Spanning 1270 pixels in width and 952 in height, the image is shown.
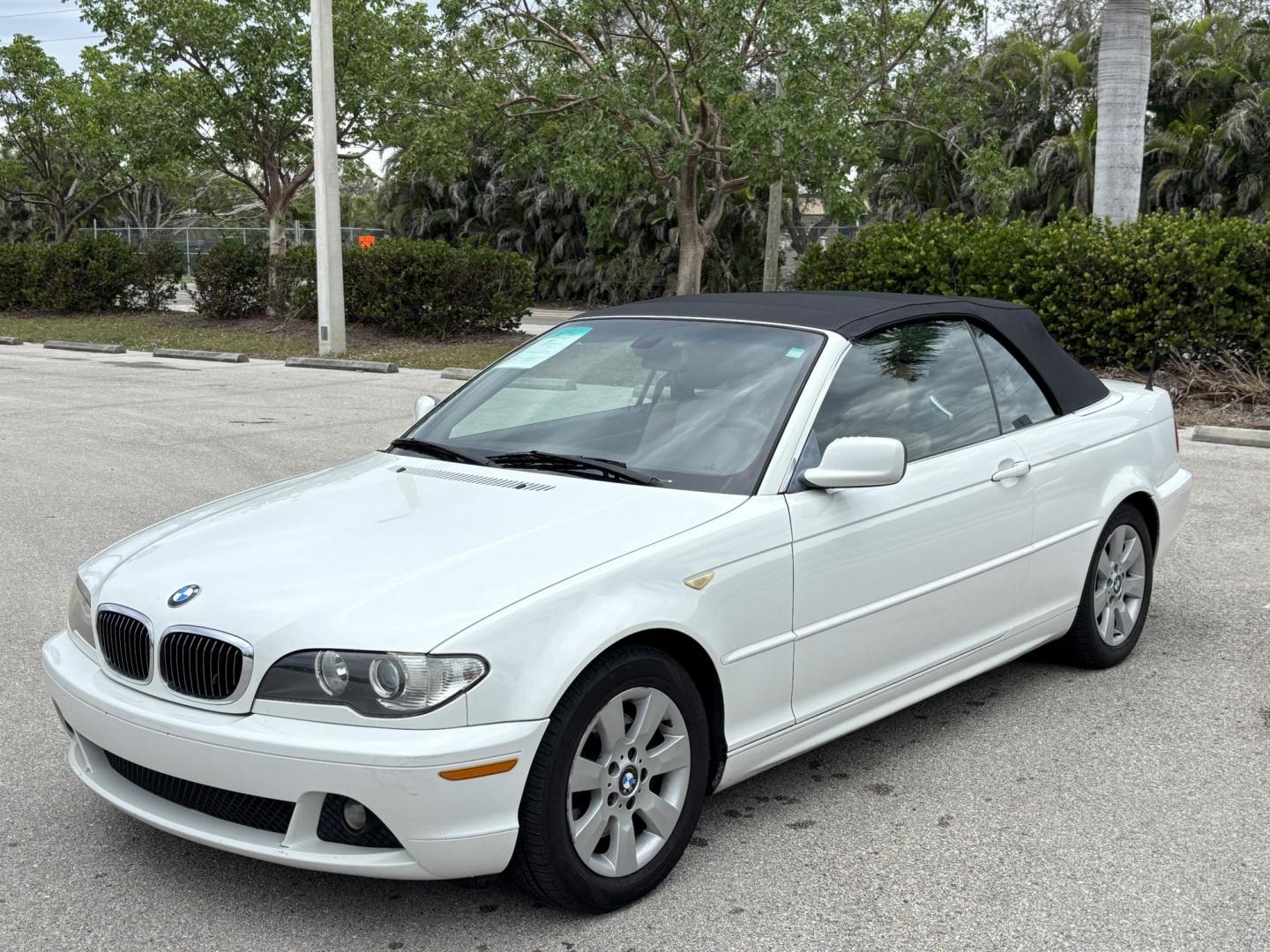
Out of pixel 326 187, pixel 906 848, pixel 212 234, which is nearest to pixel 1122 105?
pixel 326 187

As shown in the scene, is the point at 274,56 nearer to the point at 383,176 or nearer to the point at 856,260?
the point at 856,260

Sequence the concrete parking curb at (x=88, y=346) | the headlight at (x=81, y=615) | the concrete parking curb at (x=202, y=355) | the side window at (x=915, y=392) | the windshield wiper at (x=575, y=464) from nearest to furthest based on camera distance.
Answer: the headlight at (x=81, y=615), the windshield wiper at (x=575, y=464), the side window at (x=915, y=392), the concrete parking curb at (x=202, y=355), the concrete parking curb at (x=88, y=346)

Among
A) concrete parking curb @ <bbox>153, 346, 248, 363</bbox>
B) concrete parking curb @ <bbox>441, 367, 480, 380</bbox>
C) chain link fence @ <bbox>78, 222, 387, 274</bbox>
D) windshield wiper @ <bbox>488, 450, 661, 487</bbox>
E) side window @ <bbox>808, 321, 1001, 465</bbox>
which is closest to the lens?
windshield wiper @ <bbox>488, 450, 661, 487</bbox>

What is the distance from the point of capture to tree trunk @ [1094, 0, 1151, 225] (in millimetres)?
15211

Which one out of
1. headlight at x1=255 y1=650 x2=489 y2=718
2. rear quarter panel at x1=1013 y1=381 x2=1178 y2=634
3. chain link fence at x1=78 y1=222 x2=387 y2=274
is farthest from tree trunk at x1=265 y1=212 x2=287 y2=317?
headlight at x1=255 y1=650 x2=489 y2=718

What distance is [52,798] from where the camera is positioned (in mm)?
4129

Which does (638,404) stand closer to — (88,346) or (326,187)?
(326,187)

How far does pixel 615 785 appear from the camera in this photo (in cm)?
337

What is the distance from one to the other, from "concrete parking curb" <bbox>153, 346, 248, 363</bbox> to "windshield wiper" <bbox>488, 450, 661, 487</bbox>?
58.0 feet

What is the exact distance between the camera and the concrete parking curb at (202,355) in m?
21.0

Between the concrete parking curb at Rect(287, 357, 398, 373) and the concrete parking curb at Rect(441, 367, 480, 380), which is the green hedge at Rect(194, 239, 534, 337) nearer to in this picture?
the concrete parking curb at Rect(287, 357, 398, 373)

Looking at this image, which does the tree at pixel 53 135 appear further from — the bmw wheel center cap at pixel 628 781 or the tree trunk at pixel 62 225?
the bmw wheel center cap at pixel 628 781

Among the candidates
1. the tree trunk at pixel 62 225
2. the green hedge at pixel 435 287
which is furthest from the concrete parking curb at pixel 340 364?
the tree trunk at pixel 62 225

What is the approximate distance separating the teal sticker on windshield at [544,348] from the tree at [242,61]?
21.3 meters
